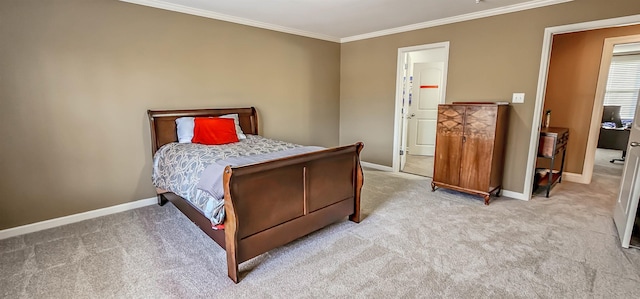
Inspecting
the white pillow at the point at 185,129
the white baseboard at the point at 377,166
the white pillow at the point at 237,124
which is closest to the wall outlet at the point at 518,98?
the white baseboard at the point at 377,166

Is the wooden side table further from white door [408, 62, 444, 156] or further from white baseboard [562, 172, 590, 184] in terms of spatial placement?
white door [408, 62, 444, 156]

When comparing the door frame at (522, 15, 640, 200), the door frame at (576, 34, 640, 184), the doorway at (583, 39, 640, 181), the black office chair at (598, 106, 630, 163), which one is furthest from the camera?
the black office chair at (598, 106, 630, 163)

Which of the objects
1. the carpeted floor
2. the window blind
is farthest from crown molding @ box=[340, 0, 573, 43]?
the window blind

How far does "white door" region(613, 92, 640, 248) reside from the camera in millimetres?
2430

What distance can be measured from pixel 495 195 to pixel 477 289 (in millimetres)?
2264

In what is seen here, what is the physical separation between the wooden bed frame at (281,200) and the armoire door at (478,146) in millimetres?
1540

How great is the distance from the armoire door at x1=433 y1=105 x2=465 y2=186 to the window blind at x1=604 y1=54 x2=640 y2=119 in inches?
234

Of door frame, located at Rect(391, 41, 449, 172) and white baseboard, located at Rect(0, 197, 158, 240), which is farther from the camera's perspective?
door frame, located at Rect(391, 41, 449, 172)

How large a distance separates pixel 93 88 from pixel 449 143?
4.04 m

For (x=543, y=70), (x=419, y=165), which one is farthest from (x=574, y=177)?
(x=419, y=165)

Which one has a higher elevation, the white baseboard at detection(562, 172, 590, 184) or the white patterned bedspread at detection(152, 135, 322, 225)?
the white patterned bedspread at detection(152, 135, 322, 225)

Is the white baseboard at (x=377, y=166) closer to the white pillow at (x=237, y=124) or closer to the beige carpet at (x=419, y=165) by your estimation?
the beige carpet at (x=419, y=165)

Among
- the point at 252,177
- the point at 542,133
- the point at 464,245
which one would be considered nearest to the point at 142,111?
the point at 252,177

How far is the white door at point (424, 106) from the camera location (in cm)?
588
